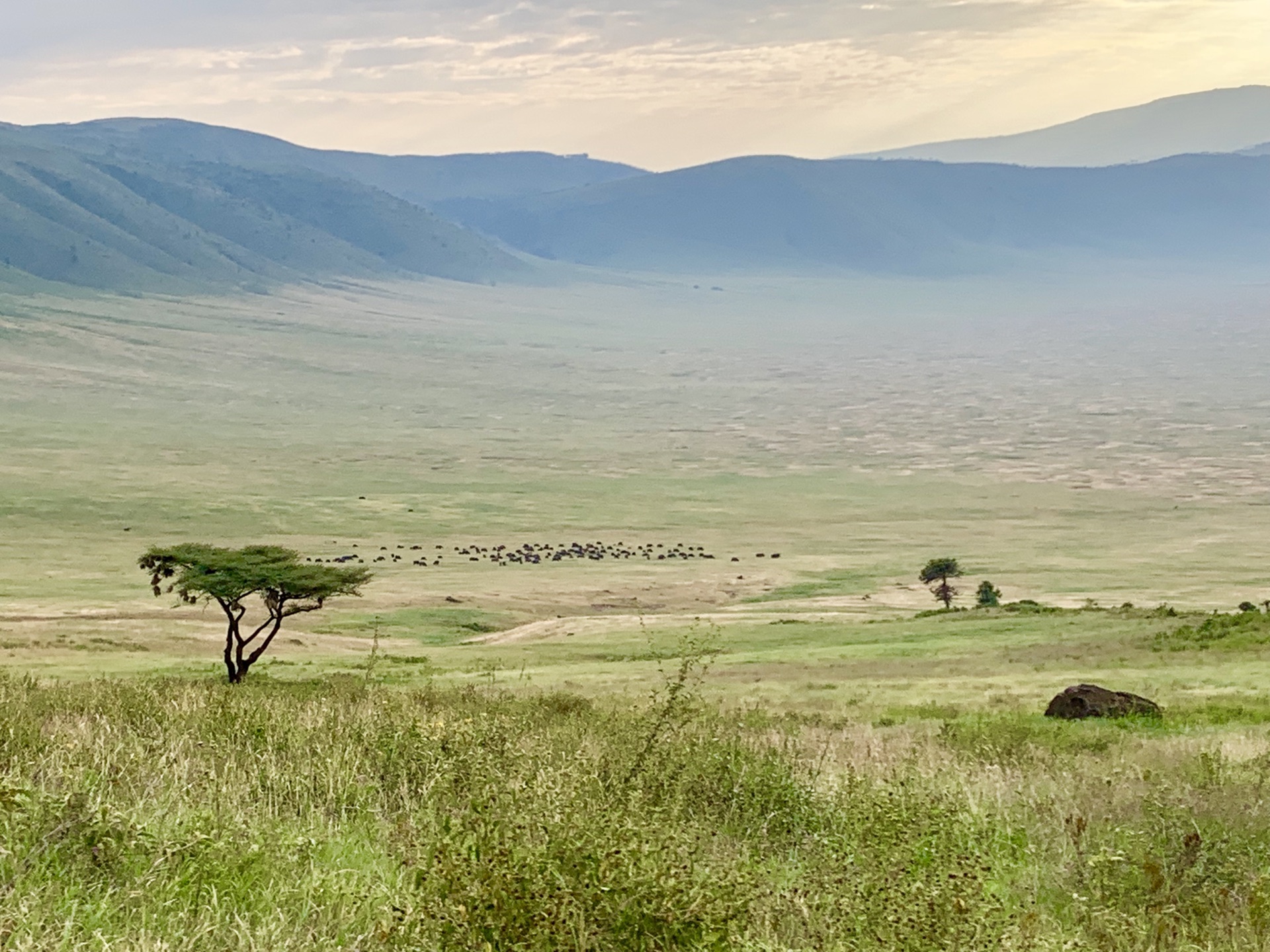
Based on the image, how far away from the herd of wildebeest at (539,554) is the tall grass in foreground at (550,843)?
97.5 meters

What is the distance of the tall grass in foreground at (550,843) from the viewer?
553 centimetres

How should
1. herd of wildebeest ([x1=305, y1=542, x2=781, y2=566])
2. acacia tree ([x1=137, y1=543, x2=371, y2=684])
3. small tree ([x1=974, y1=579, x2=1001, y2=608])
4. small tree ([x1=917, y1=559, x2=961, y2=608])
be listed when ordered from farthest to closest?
herd of wildebeest ([x1=305, y1=542, x2=781, y2=566])
small tree ([x1=917, y1=559, x2=961, y2=608])
small tree ([x1=974, y1=579, x2=1001, y2=608])
acacia tree ([x1=137, y1=543, x2=371, y2=684])

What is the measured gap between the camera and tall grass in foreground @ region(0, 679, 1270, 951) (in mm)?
5531

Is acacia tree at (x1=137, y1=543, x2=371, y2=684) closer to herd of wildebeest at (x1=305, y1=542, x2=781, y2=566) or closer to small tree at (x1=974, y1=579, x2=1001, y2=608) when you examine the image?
small tree at (x1=974, y1=579, x2=1001, y2=608)

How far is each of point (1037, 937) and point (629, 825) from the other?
171 cm

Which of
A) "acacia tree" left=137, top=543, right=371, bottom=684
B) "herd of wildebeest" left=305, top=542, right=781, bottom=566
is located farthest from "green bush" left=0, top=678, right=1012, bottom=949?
"herd of wildebeest" left=305, top=542, right=781, bottom=566

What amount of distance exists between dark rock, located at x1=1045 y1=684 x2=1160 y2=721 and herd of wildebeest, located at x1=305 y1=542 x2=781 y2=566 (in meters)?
86.2

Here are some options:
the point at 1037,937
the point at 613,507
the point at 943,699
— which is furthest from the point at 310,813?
the point at 613,507

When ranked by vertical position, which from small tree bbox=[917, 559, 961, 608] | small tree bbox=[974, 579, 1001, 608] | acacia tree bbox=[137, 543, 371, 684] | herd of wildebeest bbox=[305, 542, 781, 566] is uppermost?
acacia tree bbox=[137, 543, 371, 684]

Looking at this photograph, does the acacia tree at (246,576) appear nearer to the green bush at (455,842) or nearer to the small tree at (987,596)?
the green bush at (455,842)

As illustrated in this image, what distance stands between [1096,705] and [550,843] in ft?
62.3

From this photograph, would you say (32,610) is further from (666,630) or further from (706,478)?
(706,478)

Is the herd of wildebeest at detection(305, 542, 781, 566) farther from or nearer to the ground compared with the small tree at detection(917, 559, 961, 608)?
nearer to the ground

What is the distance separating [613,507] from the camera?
152m
